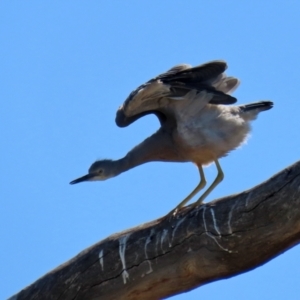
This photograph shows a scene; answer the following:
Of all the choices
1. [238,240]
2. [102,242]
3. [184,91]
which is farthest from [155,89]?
[238,240]

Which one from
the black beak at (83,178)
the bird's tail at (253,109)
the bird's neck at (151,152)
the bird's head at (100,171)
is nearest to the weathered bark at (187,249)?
the bird's neck at (151,152)

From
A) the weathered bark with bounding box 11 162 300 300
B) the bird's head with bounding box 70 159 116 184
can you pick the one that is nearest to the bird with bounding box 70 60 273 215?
the bird's head with bounding box 70 159 116 184

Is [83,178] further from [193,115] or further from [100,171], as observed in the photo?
[193,115]

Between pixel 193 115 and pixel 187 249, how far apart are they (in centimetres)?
236

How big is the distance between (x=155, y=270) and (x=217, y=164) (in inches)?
99.4

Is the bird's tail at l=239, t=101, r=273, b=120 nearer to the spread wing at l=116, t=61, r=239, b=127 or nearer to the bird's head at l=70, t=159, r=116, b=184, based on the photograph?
the spread wing at l=116, t=61, r=239, b=127

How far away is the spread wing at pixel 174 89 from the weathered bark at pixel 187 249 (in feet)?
4.97

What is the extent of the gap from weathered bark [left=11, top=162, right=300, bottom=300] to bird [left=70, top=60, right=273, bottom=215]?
4.66 feet

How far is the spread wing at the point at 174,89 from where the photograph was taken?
7312 millimetres

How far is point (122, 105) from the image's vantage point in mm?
7613

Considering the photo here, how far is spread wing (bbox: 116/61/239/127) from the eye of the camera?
731cm

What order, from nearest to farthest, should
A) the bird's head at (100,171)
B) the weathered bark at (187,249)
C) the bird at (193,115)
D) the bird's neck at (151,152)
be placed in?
the weathered bark at (187,249)
the bird at (193,115)
the bird's neck at (151,152)
the bird's head at (100,171)

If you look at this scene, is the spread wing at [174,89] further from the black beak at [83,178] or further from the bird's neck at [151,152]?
the black beak at [83,178]

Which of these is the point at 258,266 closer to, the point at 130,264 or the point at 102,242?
the point at 130,264
